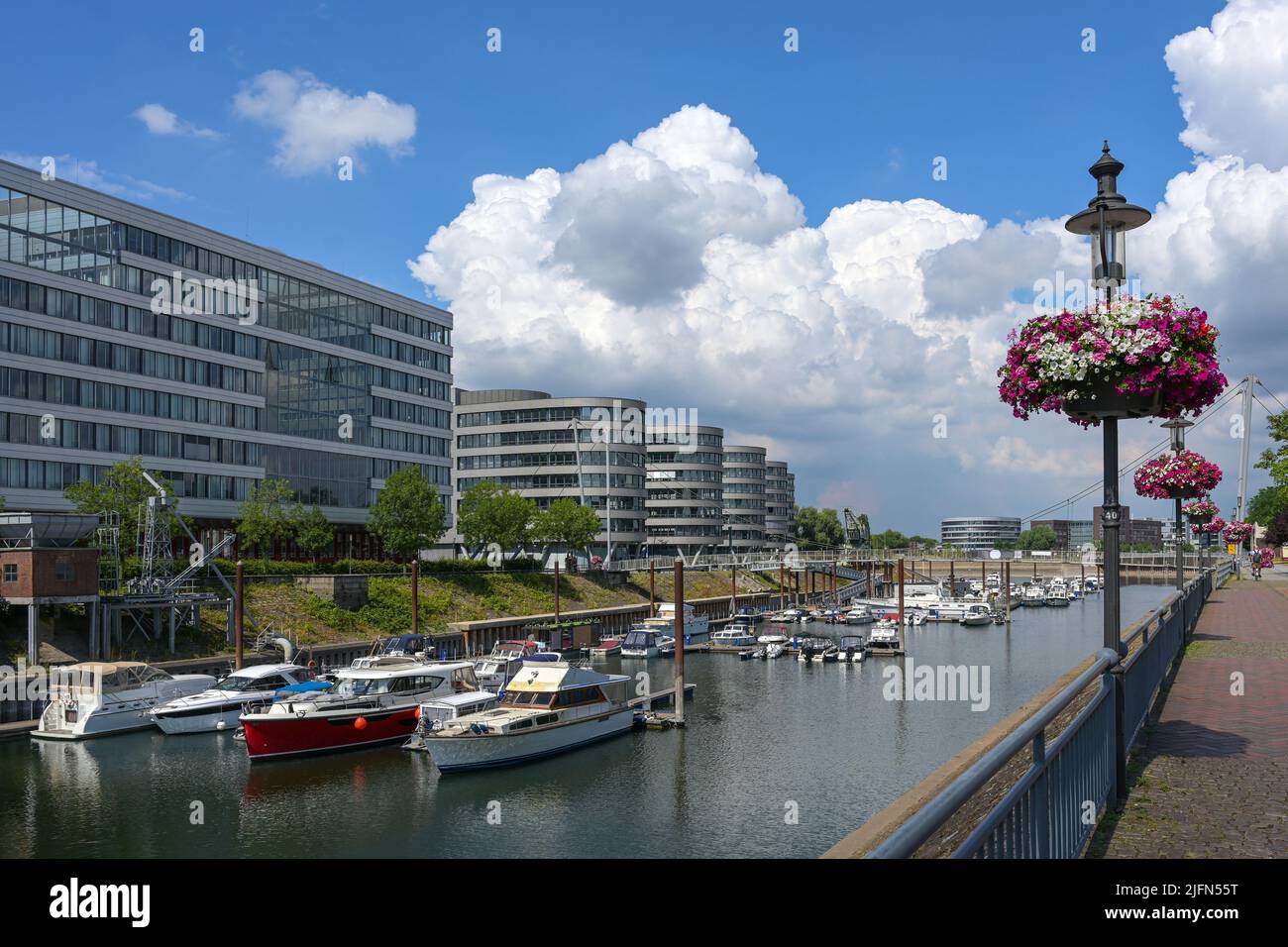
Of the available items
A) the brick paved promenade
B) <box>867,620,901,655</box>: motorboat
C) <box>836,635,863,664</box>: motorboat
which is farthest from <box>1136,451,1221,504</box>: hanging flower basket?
<box>867,620,901,655</box>: motorboat

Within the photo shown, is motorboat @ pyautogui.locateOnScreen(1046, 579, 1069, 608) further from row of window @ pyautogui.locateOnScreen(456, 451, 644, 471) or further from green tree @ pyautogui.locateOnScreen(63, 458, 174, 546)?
green tree @ pyautogui.locateOnScreen(63, 458, 174, 546)

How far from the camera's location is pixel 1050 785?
27.2 ft

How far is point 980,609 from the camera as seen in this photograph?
116125 mm

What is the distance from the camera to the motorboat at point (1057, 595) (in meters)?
148

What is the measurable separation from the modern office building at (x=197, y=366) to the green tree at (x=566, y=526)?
39.3 feet

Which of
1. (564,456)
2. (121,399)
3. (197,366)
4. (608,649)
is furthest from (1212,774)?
(564,456)

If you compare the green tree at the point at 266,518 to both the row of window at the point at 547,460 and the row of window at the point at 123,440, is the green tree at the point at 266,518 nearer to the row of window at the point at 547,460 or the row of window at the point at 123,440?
the row of window at the point at 123,440

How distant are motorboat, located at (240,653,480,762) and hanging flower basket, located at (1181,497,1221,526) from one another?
3558 cm

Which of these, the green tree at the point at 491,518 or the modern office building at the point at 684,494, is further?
the modern office building at the point at 684,494

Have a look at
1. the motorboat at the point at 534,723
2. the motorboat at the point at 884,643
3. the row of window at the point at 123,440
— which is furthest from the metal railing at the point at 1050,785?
the row of window at the point at 123,440

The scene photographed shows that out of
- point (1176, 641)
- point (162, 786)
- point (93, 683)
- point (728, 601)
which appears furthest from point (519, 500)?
point (1176, 641)

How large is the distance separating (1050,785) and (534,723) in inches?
1432

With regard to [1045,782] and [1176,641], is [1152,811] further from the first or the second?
[1176,641]
